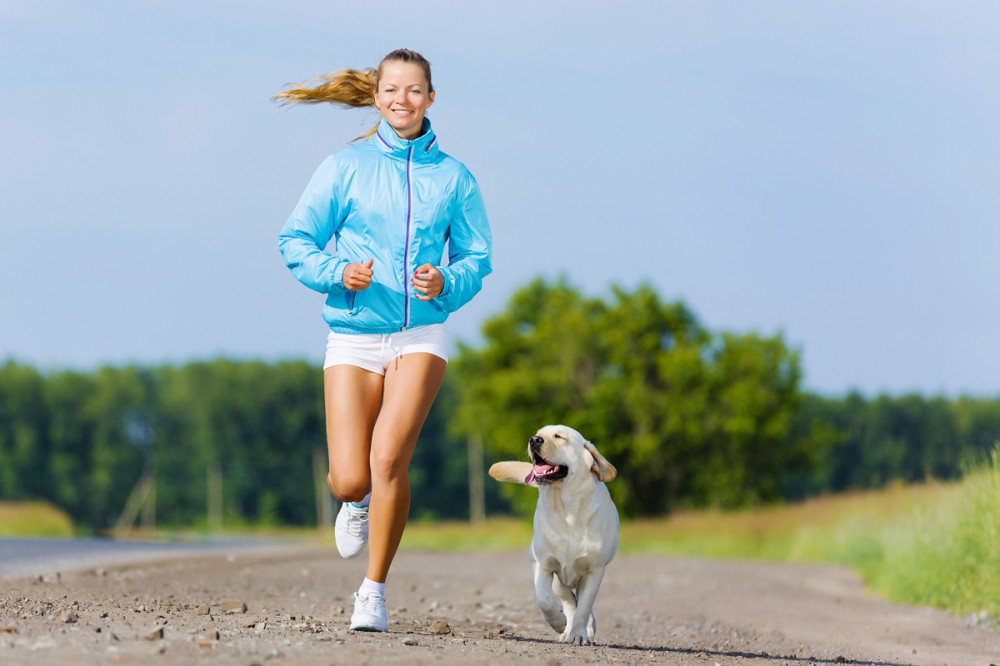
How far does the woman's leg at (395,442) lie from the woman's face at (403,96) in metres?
1.19

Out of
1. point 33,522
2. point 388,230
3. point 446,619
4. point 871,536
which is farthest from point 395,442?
point 33,522

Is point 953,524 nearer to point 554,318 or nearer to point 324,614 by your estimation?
point 324,614

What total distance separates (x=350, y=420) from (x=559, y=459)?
1376 millimetres

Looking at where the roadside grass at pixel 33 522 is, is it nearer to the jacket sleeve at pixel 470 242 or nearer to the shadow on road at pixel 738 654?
the shadow on road at pixel 738 654

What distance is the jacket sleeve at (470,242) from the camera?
5906mm

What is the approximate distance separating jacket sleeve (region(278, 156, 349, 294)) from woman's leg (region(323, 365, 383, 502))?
0.46m

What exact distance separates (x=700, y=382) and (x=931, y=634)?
32.6m

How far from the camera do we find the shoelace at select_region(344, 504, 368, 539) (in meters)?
6.25

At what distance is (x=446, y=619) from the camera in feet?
26.3

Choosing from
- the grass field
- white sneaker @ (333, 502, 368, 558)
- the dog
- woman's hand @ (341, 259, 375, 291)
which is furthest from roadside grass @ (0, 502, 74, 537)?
woman's hand @ (341, 259, 375, 291)

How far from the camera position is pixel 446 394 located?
68.8m

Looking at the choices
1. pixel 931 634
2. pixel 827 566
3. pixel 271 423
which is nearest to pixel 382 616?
pixel 931 634

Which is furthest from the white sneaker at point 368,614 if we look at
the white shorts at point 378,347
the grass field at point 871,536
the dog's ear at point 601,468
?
the grass field at point 871,536

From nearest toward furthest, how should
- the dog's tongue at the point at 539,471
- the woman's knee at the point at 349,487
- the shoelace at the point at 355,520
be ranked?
the woman's knee at the point at 349,487 < the shoelace at the point at 355,520 < the dog's tongue at the point at 539,471
